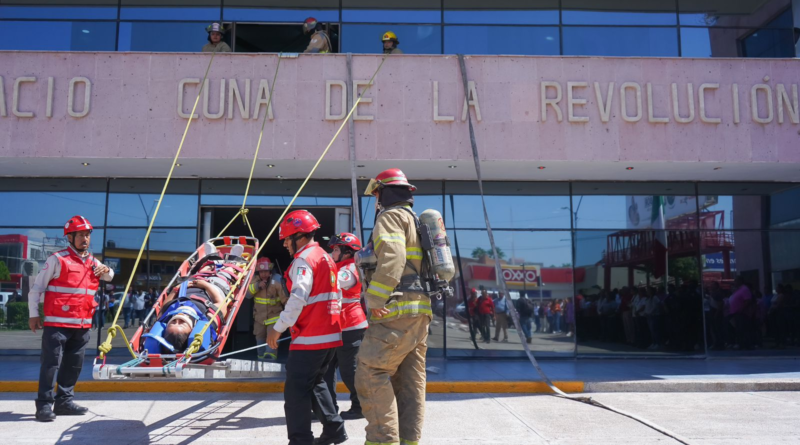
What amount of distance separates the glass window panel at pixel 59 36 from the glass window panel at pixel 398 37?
4.60 meters

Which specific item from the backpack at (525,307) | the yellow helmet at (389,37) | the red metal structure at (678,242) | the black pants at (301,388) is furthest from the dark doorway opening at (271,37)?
the black pants at (301,388)

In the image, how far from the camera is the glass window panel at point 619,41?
11.7 meters

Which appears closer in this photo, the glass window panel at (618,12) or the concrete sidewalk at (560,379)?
the concrete sidewalk at (560,379)

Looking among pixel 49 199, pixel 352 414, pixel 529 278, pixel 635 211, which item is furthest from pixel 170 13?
pixel 635 211

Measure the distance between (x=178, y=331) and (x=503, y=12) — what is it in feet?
29.8

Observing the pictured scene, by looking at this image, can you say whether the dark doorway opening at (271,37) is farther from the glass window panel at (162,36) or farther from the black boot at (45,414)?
the black boot at (45,414)

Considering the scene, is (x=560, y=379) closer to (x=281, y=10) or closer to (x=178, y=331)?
(x=178, y=331)

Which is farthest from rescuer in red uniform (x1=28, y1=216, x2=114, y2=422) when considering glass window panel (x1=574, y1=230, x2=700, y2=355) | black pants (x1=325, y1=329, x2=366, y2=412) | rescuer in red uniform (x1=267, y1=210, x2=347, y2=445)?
glass window panel (x1=574, y1=230, x2=700, y2=355)

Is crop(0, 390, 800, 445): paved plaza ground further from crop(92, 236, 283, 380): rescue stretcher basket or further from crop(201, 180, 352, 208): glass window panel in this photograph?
crop(201, 180, 352, 208): glass window panel

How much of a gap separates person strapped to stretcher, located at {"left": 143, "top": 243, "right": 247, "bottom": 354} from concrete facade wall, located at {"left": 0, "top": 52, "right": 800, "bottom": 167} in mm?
2319

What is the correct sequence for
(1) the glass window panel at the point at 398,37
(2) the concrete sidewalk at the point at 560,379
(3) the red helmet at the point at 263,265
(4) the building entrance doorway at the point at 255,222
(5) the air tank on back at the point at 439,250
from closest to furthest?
(5) the air tank on back at the point at 439,250, (2) the concrete sidewalk at the point at 560,379, (3) the red helmet at the point at 263,265, (4) the building entrance doorway at the point at 255,222, (1) the glass window panel at the point at 398,37

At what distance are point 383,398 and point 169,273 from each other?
27.4ft

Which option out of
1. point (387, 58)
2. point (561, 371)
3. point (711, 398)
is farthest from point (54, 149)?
point (711, 398)

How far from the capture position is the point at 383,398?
4207mm
